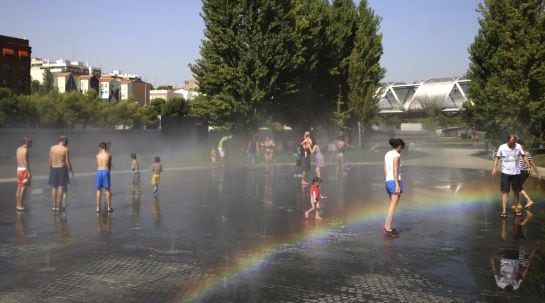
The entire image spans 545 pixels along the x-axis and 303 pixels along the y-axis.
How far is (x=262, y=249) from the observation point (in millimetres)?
8234

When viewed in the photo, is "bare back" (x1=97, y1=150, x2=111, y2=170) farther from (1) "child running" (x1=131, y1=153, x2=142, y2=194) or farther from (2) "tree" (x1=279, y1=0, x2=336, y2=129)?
(2) "tree" (x1=279, y1=0, x2=336, y2=129)

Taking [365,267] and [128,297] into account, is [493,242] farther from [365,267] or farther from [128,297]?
[128,297]

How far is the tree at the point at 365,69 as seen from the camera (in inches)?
1674

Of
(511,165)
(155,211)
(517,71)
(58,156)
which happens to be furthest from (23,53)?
(511,165)

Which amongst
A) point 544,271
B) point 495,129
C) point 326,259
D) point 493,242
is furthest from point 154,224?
point 495,129

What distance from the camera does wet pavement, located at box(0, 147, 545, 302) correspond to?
5984mm

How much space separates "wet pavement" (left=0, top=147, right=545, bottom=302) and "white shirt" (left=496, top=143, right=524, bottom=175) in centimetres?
101

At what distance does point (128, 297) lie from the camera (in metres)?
5.74

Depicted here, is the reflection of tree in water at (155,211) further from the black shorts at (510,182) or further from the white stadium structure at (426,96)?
the white stadium structure at (426,96)

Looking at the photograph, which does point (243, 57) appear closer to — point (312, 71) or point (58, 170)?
point (312, 71)

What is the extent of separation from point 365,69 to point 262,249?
119 ft

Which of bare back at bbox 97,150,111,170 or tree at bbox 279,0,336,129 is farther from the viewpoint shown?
tree at bbox 279,0,336,129

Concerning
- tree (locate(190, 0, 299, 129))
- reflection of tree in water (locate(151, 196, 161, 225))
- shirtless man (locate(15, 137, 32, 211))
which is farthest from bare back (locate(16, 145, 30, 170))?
tree (locate(190, 0, 299, 129))

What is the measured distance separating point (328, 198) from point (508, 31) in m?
20.3
